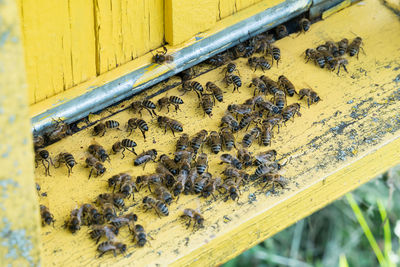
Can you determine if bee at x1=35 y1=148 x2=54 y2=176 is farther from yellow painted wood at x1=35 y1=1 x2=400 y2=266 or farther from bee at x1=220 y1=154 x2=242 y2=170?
bee at x1=220 y1=154 x2=242 y2=170

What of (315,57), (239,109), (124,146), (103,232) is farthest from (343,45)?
(103,232)

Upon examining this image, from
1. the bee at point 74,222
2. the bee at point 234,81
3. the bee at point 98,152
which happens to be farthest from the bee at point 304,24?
the bee at point 74,222

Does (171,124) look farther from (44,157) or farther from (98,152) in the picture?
(44,157)

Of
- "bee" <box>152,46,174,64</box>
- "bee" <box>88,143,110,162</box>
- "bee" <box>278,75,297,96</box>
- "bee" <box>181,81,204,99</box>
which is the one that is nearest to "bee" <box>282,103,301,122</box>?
"bee" <box>278,75,297,96</box>

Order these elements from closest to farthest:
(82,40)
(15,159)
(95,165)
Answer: (15,159) < (95,165) < (82,40)

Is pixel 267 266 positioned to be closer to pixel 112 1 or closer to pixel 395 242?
pixel 395 242

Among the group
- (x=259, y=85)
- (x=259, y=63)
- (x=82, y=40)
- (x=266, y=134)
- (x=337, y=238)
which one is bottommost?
(x=337, y=238)
